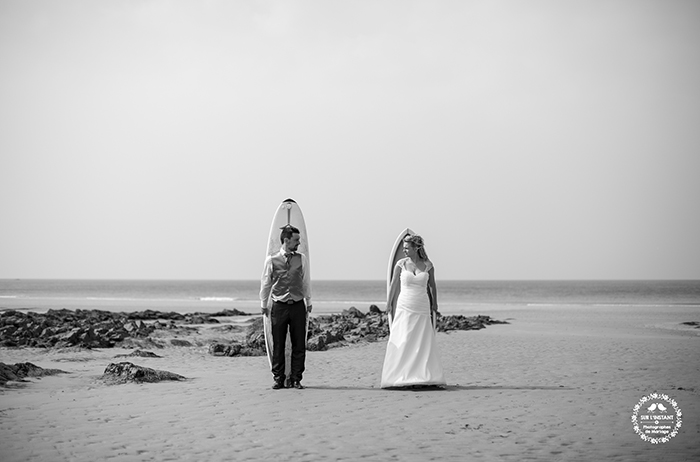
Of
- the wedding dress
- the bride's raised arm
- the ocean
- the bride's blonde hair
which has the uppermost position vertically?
the bride's blonde hair

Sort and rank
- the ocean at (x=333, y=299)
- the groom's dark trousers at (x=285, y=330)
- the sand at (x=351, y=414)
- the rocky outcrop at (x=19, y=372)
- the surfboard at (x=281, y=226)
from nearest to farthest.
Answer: the sand at (x=351, y=414) < the groom's dark trousers at (x=285, y=330) < the rocky outcrop at (x=19, y=372) < the surfboard at (x=281, y=226) < the ocean at (x=333, y=299)

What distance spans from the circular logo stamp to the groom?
453 cm

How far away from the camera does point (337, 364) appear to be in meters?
13.5

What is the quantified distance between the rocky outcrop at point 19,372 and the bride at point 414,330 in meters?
5.76

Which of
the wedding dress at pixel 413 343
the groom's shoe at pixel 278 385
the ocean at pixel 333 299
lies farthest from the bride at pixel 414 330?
the ocean at pixel 333 299

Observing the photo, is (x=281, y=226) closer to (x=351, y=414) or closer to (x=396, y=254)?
(x=396, y=254)

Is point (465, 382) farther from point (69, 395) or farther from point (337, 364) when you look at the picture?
point (69, 395)

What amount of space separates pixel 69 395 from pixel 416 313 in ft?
16.3

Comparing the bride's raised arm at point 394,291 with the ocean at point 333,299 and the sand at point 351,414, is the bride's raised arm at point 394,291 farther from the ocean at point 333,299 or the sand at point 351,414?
the ocean at point 333,299

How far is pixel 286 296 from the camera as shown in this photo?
9.54m

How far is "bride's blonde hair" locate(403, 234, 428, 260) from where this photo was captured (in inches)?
382

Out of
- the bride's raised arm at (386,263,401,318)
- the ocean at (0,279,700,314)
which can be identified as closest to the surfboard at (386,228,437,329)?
the bride's raised arm at (386,263,401,318)

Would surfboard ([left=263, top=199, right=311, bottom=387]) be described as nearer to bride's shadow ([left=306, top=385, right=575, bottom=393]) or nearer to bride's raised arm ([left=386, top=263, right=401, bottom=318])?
bride's shadow ([left=306, top=385, right=575, bottom=393])

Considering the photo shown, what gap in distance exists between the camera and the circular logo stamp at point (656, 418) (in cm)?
670
